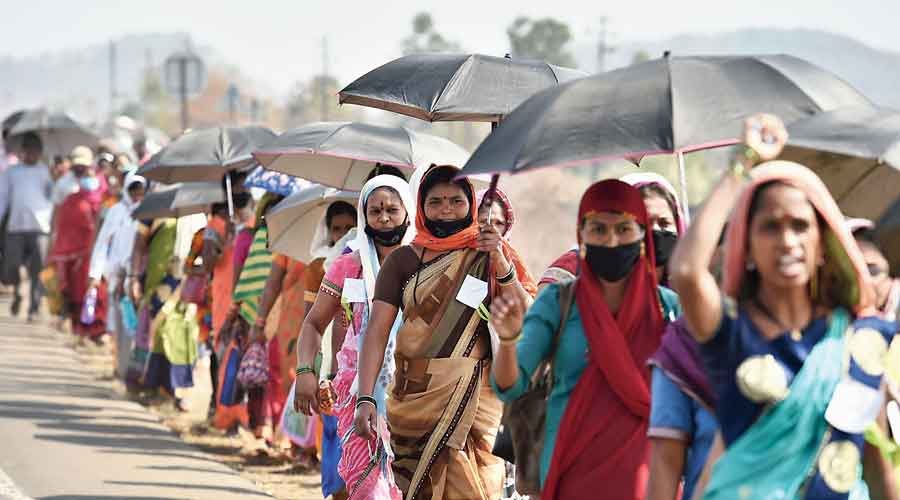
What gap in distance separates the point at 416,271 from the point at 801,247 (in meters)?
2.89

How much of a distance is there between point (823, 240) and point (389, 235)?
143 inches

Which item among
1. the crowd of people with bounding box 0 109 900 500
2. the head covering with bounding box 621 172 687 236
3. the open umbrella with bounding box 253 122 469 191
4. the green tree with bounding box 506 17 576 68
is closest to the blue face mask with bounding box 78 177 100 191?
the crowd of people with bounding box 0 109 900 500

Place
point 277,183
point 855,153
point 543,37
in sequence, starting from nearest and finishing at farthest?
point 855,153 < point 277,183 < point 543,37

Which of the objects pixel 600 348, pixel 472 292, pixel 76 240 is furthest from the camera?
pixel 76 240

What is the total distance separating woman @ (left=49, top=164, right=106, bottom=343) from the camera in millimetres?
19453

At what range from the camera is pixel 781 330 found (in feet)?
13.8

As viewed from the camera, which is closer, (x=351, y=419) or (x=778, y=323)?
→ (x=778, y=323)

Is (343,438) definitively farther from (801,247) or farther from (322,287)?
(801,247)

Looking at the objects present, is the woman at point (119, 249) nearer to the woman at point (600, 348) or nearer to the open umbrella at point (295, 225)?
the open umbrella at point (295, 225)

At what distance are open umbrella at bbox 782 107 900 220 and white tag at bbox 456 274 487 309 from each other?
5.05ft

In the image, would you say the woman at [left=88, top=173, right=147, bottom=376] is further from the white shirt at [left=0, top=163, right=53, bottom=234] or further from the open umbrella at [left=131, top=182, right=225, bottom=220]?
the white shirt at [left=0, top=163, right=53, bottom=234]

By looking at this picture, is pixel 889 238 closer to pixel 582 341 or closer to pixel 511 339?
pixel 582 341

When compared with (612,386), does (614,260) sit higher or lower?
higher

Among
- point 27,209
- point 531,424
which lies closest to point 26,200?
point 27,209
